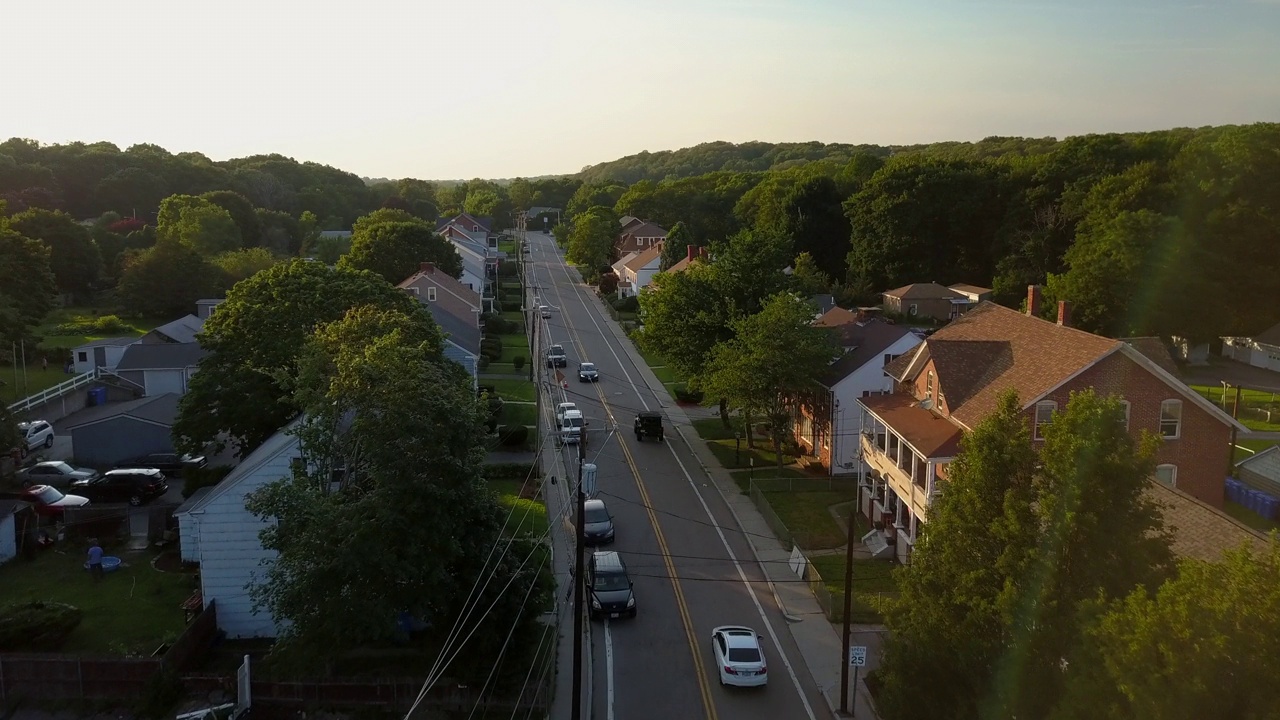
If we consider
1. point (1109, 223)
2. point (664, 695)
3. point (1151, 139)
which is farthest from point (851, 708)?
point (1151, 139)

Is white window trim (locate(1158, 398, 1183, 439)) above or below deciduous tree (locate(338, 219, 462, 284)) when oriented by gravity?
below

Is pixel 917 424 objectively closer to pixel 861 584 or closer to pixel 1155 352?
pixel 861 584

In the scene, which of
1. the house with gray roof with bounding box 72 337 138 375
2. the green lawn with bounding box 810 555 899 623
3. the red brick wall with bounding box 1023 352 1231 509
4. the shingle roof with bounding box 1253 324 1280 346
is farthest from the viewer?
the shingle roof with bounding box 1253 324 1280 346

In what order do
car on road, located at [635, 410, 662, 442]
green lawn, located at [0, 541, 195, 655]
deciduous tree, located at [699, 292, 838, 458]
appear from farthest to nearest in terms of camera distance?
car on road, located at [635, 410, 662, 442]
deciduous tree, located at [699, 292, 838, 458]
green lawn, located at [0, 541, 195, 655]

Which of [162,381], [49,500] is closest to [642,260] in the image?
[162,381]

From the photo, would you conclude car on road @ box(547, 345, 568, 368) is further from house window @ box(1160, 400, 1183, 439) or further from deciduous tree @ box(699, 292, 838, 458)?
house window @ box(1160, 400, 1183, 439)

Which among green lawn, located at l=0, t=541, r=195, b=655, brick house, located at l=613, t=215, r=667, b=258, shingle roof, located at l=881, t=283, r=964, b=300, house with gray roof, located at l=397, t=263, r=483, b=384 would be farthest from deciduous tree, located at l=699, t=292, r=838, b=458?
brick house, located at l=613, t=215, r=667, b=258

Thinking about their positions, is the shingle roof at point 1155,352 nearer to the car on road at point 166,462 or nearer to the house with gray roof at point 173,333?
the car on road at point 166,462
